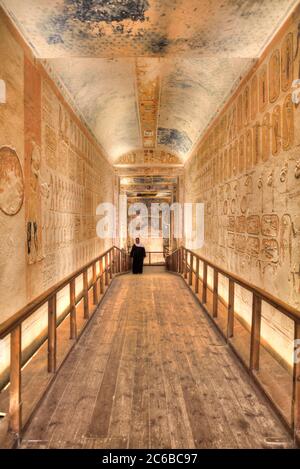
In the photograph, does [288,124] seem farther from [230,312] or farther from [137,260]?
[137,260]

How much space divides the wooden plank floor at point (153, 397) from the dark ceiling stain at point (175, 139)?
632 cm

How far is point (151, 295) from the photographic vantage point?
273 inches

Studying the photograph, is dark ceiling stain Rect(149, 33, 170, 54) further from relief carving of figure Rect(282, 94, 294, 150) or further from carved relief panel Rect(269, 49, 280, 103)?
relief carving of figure Rect(282, 94, 294, 150)

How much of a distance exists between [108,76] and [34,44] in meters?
2.19

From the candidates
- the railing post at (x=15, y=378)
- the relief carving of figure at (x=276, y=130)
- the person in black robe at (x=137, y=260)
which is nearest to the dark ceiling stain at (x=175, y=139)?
the person in black robe at (x=137, y=260)

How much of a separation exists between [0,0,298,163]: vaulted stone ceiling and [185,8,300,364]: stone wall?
0.36 m

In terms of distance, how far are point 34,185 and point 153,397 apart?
2983 mm

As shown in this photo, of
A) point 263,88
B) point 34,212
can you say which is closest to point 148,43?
point 263,88

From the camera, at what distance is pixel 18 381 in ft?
7.36

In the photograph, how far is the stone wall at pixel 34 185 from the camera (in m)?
3.35

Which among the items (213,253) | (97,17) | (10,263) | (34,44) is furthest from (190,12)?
→ (213,253)

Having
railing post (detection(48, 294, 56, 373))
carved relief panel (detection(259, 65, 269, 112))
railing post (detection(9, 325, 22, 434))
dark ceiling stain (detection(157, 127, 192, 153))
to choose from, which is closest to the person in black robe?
dark ceiling stain (detection(157, 127, 192, 153))

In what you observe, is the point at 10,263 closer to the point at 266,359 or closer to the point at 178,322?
the point at 178,322

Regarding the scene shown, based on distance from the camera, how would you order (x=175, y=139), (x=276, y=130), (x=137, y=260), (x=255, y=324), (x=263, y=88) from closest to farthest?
(x=255, y=324) → (x=276, y=130) → (x=263, y=88) → (x=175, y=139) → (x=137, y=260)
